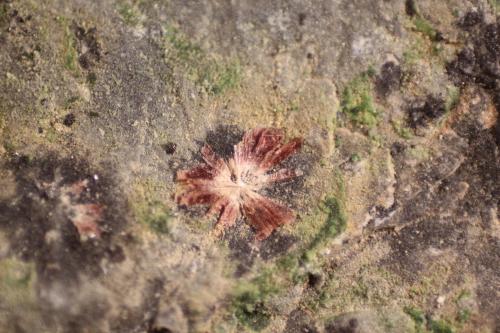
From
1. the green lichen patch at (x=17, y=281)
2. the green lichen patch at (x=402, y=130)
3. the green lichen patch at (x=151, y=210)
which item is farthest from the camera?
the green lichen patch at (x=402, y=130)

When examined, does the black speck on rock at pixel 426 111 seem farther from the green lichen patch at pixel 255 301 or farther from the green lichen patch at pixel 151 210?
the green lichen patch at pixel 151 210

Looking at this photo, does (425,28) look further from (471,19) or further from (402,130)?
(402,130)

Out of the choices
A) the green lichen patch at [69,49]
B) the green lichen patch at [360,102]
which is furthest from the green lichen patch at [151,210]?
the green lichen patch at [360,102]

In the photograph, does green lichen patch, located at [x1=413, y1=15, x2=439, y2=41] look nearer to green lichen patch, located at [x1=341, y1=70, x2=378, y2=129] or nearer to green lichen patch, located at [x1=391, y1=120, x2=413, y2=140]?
green lichen patch, located at [x1=341, y1=70, x2=378, y2=129]

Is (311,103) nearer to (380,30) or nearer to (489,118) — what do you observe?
(380,30)

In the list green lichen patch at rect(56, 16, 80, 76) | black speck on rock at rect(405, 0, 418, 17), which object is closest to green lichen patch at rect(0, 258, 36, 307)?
green lichen patch at rect(56, 16, 80, 76)

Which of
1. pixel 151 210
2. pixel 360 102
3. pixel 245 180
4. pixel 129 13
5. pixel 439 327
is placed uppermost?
pixel 129 13

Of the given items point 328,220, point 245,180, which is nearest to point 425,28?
point 328,220
